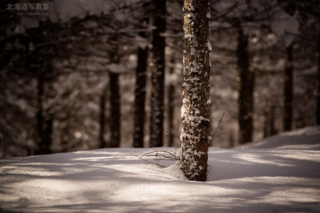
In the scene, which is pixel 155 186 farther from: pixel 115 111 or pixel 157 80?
pixel 115 111

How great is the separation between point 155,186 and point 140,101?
6.06 meters

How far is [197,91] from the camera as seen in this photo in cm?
327

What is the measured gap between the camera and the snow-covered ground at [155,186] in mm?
2576

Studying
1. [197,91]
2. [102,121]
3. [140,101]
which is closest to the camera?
[197,91]

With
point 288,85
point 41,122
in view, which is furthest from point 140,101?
point 288,85

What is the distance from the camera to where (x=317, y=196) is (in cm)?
279

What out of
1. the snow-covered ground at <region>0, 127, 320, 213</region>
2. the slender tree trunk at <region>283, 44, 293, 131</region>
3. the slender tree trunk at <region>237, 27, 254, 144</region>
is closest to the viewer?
the snow-covered ground at <region>0, 127, 320, 213</region>

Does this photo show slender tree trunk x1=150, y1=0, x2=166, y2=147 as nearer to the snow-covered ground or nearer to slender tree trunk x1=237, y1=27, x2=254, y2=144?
the snow-covered ground

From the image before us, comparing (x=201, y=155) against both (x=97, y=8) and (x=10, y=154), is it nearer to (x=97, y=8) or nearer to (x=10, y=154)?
(x=97, y=8)

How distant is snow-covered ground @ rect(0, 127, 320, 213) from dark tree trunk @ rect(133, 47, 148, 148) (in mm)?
4474

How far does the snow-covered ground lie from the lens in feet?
8.45

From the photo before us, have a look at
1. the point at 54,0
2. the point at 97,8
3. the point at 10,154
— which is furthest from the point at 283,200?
the point at 10,154

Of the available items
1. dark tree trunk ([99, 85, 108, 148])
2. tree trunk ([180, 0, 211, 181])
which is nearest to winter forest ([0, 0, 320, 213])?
tree trunk ([180, 0, 211, 181])

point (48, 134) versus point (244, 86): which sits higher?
point (244, 86)
